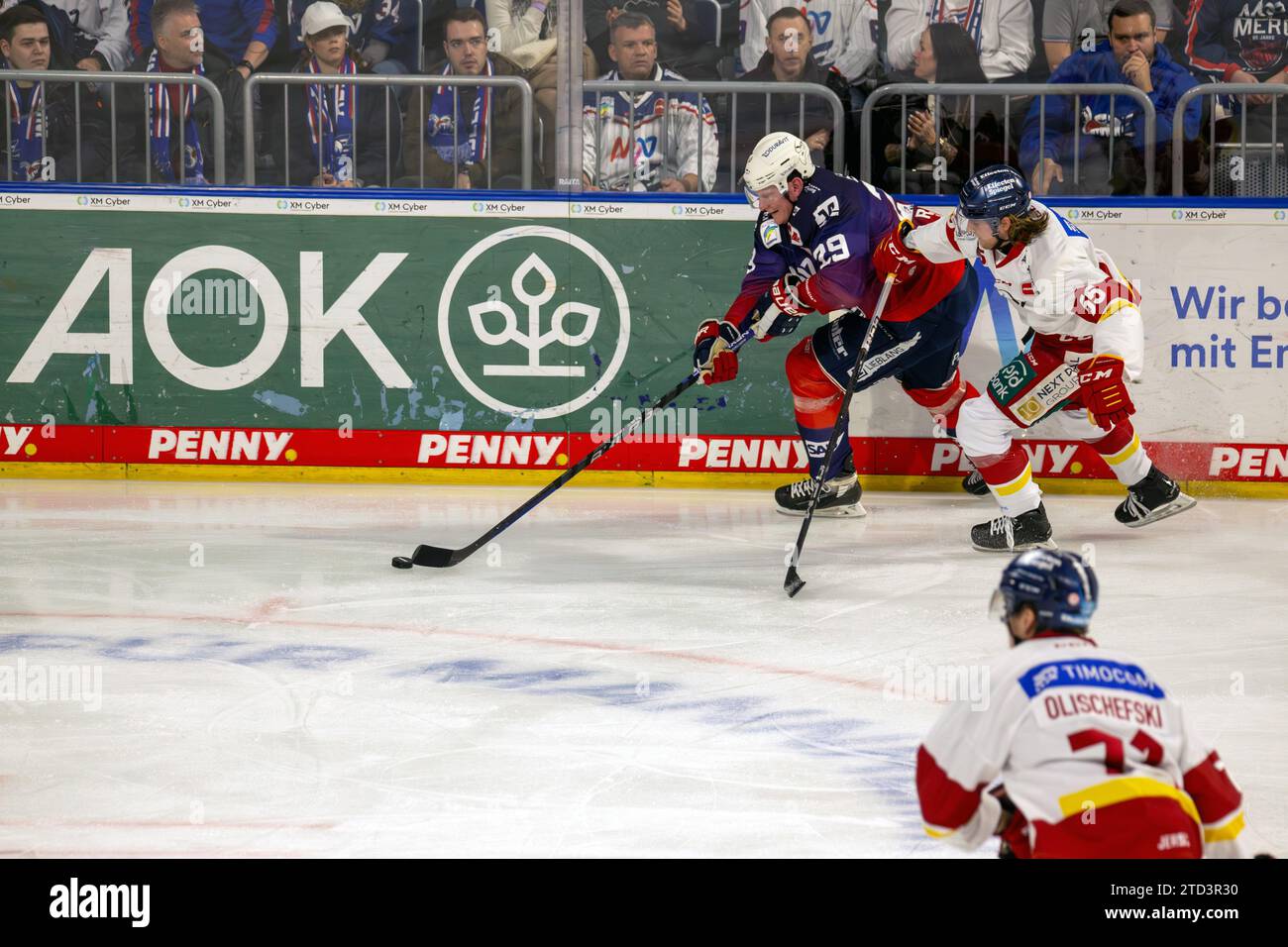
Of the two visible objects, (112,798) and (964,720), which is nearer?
(964,720)

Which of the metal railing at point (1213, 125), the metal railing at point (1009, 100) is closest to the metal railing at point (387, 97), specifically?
the metal railing at point (1009, 100)

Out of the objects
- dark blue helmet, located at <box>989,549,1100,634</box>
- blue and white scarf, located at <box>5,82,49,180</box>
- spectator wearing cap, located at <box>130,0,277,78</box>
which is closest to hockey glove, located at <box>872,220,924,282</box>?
spectator wearing cap, located at <box>130,0,277,78</box>

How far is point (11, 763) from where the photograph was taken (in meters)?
3.58

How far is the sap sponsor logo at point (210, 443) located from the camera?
25.7ft

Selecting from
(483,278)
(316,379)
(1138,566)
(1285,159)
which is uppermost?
(1285,159)

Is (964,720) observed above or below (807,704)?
above

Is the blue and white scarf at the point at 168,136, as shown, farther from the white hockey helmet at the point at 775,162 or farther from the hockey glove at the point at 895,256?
the hockey glove at the point at 895,256

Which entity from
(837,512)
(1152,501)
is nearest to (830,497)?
(837,512)

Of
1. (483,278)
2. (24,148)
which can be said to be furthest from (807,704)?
(24,148)

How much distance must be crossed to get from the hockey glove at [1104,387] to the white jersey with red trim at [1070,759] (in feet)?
13.1

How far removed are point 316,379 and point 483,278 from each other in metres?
0.94

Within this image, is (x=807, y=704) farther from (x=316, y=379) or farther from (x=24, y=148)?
(x=24, y=148)

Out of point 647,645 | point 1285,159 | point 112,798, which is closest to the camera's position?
point 112,798

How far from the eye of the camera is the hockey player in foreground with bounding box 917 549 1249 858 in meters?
2.14
